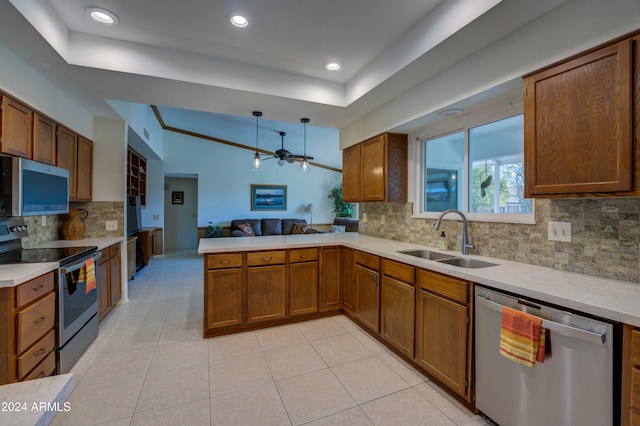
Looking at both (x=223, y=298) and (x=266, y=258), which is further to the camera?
(x=266, y=258)

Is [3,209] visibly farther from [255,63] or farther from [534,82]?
[534,82]

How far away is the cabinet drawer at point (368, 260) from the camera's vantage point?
99.3 inches

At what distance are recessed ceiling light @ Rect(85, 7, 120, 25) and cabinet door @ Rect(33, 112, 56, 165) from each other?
3.33 feet

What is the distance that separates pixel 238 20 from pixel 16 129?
185cm

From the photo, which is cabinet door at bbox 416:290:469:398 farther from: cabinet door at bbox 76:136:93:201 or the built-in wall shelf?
the built-in wall shelf

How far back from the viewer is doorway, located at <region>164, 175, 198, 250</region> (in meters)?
7.50

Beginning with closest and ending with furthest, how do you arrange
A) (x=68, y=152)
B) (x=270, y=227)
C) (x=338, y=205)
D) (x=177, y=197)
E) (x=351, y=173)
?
(x=68, y=152) → (x=351, y=173) → (x=270, y=227) → (x=177, y=197) → (x=338, y=205)

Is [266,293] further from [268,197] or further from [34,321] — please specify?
[268,197]

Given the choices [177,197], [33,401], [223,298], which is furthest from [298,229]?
[33,401]

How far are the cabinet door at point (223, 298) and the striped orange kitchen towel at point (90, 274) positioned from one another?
948 millimetres

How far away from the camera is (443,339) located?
1837 millimetres

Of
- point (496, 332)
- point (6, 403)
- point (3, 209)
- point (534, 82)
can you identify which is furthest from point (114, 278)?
point (534, 82)

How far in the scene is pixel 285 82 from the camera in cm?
269

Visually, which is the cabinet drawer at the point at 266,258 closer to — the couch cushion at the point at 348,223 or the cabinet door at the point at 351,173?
the cabinet door at the point at 351,173
